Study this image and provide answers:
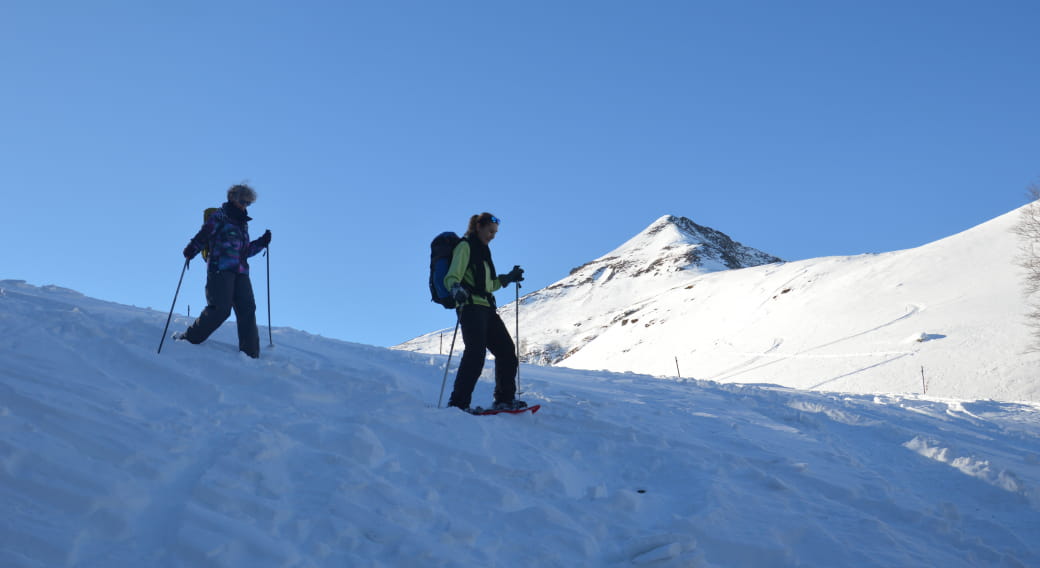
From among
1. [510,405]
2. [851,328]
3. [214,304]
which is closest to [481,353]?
[510,405]

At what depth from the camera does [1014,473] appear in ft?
17.4

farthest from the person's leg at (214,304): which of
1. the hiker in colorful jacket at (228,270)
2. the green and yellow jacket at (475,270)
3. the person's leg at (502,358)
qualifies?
the person's leg at (502,358)

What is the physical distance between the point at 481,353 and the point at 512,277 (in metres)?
0.90

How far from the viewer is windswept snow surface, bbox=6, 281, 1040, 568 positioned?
→ 3393 mm

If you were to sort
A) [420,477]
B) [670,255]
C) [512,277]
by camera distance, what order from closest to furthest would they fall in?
[420,477]
[512,277]
[670,255]

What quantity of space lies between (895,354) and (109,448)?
91.0 feet

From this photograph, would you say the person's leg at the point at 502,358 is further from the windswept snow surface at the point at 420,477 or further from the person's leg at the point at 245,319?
the person's leg at the point at 245,319

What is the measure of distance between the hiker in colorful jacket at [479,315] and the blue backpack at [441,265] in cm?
11

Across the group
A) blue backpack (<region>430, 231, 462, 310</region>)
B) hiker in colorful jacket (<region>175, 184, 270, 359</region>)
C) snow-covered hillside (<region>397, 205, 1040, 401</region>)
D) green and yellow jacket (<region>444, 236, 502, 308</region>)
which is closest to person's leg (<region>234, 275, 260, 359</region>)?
hiker in colorful jacket (<region>175, 184, 270, 359</region>)

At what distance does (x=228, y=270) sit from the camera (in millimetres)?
7633

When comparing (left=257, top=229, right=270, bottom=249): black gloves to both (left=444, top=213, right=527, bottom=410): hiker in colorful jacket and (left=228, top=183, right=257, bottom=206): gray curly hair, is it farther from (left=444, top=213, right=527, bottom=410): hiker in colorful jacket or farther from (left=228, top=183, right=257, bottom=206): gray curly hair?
(left=444, top=213, right=527, bottom=410): hiker in colorful jacket

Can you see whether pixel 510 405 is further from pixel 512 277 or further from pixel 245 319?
pixel 245 319

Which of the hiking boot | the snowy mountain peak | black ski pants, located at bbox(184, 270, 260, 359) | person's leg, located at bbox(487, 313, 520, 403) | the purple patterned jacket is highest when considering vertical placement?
the snowy mountain peak

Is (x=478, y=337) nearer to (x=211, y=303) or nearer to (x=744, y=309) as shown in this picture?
(x=211, y=303)
